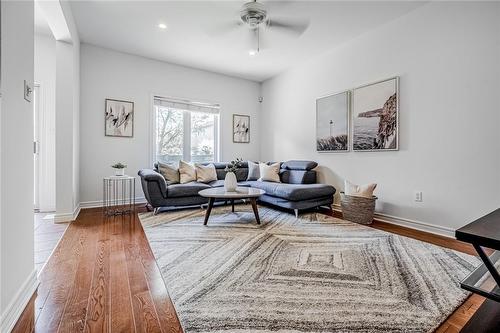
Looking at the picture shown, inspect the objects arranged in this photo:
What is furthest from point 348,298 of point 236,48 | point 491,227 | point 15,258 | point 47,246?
point 236,48

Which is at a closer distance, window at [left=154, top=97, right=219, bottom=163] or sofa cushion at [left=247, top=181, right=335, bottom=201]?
sofa cushion at [left=247, top=181, right=335, bottom=201]

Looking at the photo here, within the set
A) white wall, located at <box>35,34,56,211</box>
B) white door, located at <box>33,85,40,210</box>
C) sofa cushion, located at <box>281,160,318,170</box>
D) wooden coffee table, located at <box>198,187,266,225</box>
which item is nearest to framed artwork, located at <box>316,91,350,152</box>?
sofa cushion, located at <box>281,160,318,170</box>

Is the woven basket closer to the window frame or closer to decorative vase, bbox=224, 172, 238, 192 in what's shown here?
decorative vase, bbox=224, 172, 238, 192

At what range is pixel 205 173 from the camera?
4.45 meters

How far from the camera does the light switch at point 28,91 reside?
4.94ft

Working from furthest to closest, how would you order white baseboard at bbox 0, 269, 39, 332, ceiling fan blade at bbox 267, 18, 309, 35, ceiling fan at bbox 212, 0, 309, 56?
ceiling fan blade at bbox 267, 18, 309, 35 < ceiling fan at bbox 212, 0, 309, 56 < white baseboard at bbox 0, 269, 39, 332

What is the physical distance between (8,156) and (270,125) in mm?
4831

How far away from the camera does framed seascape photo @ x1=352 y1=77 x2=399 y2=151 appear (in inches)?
129

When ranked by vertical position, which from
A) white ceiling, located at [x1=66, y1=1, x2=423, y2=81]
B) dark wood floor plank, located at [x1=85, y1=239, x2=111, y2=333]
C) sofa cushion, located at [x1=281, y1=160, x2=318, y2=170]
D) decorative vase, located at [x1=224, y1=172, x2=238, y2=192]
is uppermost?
white ceiling, located at [x1=66, y1=1, x2=423, y2=81]

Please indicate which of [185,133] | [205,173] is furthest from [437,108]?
[185,133]

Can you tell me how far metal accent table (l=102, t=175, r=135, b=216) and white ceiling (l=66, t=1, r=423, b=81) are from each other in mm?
2259

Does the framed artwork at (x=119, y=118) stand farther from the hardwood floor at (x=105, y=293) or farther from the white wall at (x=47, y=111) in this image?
the hardwood floor at (x=105, y=293)

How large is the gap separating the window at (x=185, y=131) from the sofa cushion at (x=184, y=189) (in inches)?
49.8

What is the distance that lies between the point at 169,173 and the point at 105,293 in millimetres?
2733
